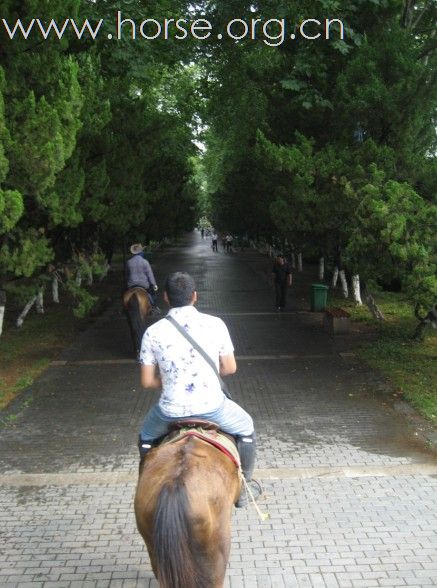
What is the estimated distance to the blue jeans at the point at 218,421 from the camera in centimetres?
413

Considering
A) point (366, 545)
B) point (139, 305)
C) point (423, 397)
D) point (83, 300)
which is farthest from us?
point (83, 300)

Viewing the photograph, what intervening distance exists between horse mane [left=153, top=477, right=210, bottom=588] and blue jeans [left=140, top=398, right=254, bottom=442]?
83 centimetres

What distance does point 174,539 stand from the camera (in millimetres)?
3232

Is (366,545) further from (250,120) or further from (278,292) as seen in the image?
(250,120)

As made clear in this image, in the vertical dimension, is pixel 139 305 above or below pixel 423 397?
above

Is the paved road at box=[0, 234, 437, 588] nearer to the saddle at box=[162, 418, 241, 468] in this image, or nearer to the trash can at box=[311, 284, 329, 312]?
the saddle at box=[162, 418, 241, 468]

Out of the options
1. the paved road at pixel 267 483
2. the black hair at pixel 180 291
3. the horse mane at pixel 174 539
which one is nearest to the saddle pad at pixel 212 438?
the horse mane at pixel 174 539

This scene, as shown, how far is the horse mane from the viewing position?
3.24 meters

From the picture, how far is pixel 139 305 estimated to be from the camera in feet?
37.1

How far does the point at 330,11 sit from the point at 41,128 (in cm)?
622

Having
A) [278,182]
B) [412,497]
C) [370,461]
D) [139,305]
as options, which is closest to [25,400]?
[139,305]

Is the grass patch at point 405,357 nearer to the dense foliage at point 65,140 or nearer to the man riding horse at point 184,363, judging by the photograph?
the man riding horse at point 184,363

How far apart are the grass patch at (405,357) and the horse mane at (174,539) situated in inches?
218

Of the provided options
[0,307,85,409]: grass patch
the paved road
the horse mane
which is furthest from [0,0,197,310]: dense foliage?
the horse mane
